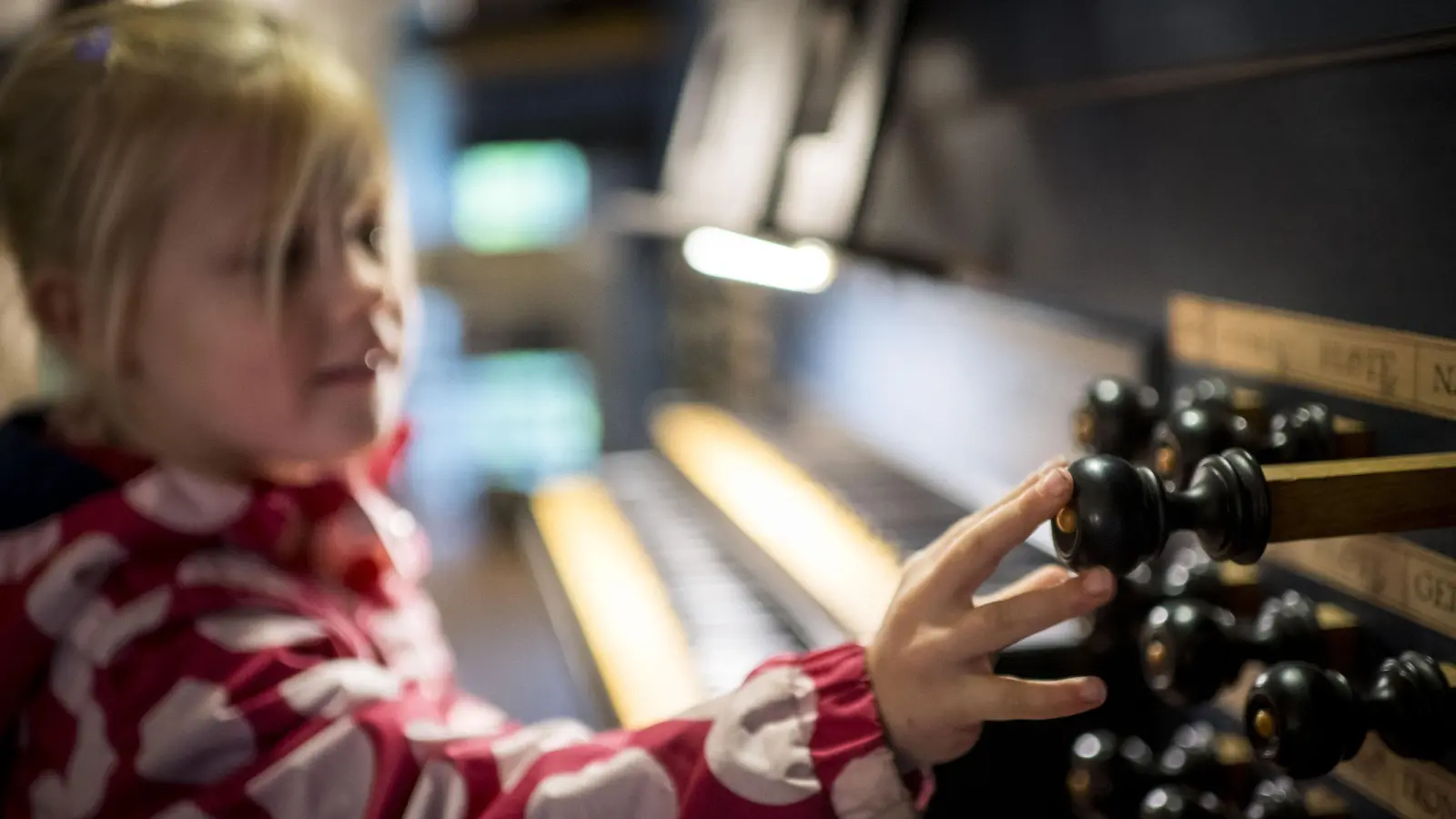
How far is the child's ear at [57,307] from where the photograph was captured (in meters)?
0.88

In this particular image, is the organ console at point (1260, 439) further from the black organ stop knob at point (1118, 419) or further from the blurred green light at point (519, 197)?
the blurred green light at point (519, 197)

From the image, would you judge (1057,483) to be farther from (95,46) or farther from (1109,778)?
(95,46)

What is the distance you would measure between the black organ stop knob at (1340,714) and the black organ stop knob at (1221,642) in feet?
0.14

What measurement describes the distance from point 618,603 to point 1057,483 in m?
0.92

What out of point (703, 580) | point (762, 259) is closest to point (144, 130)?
point (703, 580)

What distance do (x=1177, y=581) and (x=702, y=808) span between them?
0.31 meters

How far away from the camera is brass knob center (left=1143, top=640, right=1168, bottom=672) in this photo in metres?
0.65

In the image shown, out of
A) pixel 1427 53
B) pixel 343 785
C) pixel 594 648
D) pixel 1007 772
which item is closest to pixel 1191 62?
Answer: pixel 1427 53

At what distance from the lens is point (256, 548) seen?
86 centimetres

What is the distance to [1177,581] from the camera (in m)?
0.76

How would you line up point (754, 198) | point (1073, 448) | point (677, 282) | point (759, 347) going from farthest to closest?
point (677, 282), point (759, 347), point (754, 198), point (1073, 448)

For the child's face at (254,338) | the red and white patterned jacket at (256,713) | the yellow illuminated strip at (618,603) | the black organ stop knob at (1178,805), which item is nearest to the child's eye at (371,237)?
the child's face at (254,338)

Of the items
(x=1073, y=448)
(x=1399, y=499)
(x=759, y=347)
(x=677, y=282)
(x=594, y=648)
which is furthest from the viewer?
(x=677, y=282)

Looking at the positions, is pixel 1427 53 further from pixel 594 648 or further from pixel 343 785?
pixel 594 648
